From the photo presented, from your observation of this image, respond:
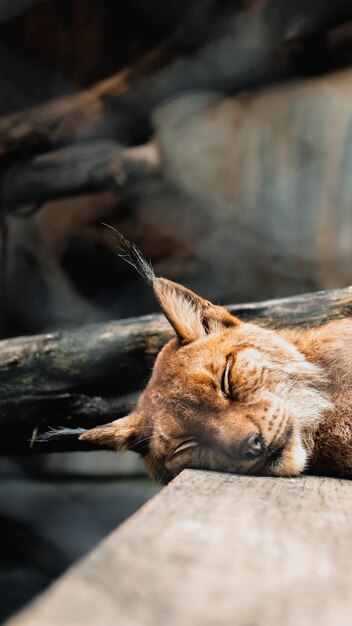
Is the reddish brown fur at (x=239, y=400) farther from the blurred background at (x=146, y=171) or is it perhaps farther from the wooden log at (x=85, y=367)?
the blurred background at (x=146, y=171)

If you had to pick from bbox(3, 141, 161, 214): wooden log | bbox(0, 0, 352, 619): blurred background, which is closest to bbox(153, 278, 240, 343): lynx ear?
bbox(0, 0, 352, 619): blurred background

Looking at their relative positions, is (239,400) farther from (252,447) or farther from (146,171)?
(146,171)

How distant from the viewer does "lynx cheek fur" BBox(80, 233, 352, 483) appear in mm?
1846

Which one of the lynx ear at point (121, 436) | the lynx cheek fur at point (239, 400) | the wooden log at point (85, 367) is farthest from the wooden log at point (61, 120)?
the lynx ear at point (121, 436)

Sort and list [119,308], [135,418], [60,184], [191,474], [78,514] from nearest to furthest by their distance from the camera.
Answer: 1. [191,474]
2. [135,418]
3. [60,184]
4. [78,514]
5. [119,308]

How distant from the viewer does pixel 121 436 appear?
2.09 meters

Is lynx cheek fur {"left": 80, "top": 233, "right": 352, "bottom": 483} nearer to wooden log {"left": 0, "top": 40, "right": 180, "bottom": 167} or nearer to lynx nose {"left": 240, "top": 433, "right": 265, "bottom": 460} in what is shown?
lynx nose {"left": 240, "top": 433, "right": 265, "bottom": 460}

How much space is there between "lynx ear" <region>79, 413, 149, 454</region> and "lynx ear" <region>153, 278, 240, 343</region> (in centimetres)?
30

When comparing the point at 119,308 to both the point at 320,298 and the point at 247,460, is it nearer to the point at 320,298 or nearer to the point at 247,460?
the point at 320,298

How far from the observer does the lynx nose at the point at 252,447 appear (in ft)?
5.84

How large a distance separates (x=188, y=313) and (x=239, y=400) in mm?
386

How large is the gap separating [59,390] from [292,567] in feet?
5.17

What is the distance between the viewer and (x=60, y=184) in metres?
3.86

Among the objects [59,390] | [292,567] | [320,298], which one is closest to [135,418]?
[59,390]
